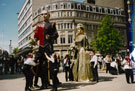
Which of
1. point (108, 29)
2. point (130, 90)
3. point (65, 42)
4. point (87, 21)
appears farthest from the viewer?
point (87, 21)

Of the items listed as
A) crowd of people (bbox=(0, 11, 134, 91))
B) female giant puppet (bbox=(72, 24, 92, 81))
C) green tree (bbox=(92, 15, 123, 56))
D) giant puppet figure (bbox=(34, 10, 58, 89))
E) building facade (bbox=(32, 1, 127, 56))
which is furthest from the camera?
building facade (bbox=(32, 1, 127, 56))

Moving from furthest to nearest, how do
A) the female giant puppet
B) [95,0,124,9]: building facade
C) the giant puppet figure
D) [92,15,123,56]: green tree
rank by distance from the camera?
[95,0,124,9]: building facade < [92,15,123,56]: green tree < the female giant puppet < the giant puppet figure

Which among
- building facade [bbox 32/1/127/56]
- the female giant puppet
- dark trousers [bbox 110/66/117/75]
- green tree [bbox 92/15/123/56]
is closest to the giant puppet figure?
the female giant puppet

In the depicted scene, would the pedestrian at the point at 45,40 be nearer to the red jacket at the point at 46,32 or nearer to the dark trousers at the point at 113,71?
the red jacket at the point at 46,32

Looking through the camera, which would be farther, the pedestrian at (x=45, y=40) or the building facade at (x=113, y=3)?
the building facade at (x=113, y=3)

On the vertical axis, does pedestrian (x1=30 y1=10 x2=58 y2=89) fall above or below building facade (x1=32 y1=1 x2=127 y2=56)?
below

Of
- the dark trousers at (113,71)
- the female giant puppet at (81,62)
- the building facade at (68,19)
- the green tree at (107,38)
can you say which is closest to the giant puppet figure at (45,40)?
the female giant puppet at (81,62)

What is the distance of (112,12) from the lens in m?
63.1

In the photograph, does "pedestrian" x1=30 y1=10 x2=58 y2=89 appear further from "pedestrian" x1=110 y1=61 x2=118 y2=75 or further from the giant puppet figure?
"pedestrian" x1=110 y1=61 x2=118 y2=75

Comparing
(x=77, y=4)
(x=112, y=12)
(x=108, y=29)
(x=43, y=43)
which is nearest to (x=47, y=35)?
(x=43, y=43)

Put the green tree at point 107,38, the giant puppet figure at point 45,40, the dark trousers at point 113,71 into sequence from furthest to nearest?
the green tree at point 107,38 < the dark trousers at point 113,71 < the giant puppet figure at point 45,40

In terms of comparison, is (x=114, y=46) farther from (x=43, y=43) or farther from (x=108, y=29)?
(x=43, y=43)

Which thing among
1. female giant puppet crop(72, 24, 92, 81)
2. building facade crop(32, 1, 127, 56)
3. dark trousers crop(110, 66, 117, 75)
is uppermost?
building facade crop(32, 1, 127, 56)

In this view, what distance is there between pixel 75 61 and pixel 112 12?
56.5 m
